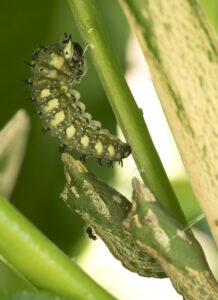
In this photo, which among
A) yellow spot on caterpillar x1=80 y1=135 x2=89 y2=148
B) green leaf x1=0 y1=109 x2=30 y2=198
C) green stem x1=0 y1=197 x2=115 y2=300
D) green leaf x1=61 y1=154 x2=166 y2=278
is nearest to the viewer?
green stem x1=0 y1=197 x2=115 y2=300

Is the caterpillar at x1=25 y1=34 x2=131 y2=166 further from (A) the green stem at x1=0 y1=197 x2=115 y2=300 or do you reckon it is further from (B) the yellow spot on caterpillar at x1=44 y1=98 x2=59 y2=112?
(A) the green stem at x1=0 y1=197 x2=115 y2=300

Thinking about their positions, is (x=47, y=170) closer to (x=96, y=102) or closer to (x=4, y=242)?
(x=96, y=102)

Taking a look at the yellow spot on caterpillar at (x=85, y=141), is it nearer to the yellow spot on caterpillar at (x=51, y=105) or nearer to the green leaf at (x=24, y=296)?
the yellow spot on caterpillar at (x=51, y=105)

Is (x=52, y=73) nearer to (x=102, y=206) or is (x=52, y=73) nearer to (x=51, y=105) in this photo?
(x=51, y=105)

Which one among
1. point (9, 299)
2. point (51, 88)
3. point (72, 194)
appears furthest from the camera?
point (51, 88)

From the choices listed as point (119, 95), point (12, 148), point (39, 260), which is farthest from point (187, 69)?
point (12, 148)

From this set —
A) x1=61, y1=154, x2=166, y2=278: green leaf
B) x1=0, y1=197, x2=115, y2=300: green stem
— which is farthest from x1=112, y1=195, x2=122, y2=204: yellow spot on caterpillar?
x1=0, y1=197, x2=115, y2=300: green stem

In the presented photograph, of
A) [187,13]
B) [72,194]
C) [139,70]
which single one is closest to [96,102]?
[139,70]
